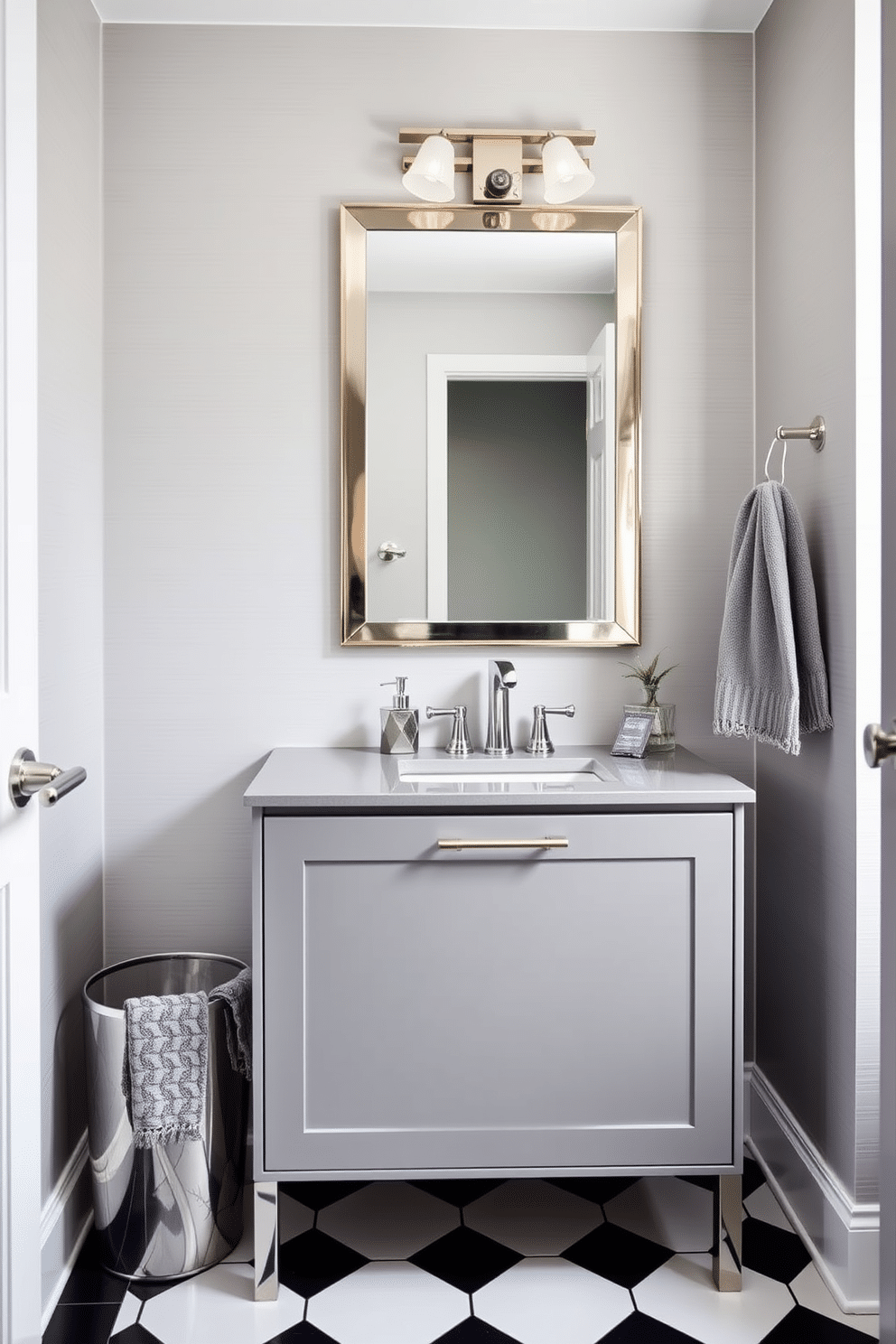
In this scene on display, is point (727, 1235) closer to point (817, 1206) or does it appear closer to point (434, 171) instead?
point (817, 1206)

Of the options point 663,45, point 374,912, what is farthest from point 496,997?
point 663,45

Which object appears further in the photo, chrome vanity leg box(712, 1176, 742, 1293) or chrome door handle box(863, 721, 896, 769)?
chrome vanity leg box(712, 1176, 742, 1293)

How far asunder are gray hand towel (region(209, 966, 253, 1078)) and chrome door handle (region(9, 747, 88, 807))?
76cm

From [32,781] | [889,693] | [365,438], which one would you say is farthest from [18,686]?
[365,438]

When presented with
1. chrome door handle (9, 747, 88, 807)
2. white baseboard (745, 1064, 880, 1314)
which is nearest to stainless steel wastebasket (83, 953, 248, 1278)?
chrome door handle (9, 747, 88, 807)

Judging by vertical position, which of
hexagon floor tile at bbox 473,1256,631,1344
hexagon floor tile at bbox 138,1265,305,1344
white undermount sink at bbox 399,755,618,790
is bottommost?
hexagon floor tile at bbox 138,1265,305,1344

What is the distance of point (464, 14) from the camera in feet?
6.45

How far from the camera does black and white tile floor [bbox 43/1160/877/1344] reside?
5.02 feet

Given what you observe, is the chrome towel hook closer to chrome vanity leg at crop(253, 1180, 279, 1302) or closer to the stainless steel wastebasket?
the stainless steel wastebasket

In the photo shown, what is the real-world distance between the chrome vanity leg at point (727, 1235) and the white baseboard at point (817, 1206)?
155 millimetres

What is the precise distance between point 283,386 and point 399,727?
73 cm

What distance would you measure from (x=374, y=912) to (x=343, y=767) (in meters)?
0.32

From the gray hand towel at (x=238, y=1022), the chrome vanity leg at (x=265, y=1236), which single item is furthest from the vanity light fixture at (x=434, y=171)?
the chrome vanity leg at (x=265, y=1236)

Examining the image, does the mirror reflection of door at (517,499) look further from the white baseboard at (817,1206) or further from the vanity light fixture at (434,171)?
the white baseboard at (817,1206)
